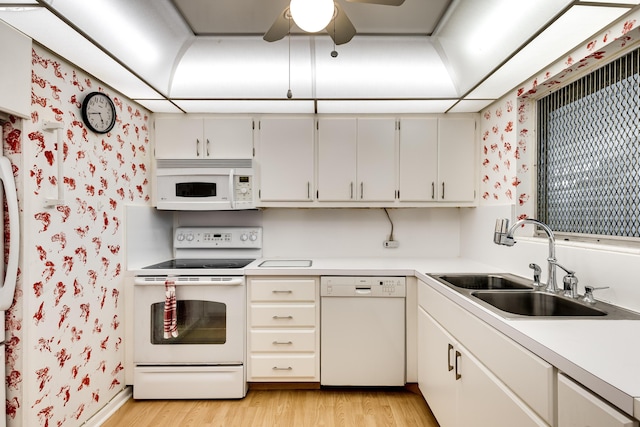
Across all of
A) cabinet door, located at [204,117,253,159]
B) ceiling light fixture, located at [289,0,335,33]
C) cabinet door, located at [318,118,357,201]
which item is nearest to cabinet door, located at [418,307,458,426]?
cabinet door, located at [318,118,357,201]

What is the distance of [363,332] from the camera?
2.38 metres

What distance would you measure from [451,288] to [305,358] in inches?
46.7

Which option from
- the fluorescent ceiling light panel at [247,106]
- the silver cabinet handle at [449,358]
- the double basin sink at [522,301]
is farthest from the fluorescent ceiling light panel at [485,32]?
the silver cabinet handle at [449,358]

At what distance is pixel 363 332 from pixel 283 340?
0.57 m

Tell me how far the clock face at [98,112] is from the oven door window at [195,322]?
123cm

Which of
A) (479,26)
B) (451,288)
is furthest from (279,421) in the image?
(479,26)

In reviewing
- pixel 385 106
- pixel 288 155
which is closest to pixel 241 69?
pixel 288 155

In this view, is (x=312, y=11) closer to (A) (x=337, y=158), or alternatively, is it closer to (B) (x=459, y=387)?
(A) (x=337, y=158)

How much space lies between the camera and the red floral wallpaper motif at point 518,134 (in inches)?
67.2

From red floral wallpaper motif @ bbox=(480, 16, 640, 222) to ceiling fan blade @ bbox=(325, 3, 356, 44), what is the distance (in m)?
1.16

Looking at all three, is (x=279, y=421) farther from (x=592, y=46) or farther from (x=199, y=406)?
(x=592, y=46)

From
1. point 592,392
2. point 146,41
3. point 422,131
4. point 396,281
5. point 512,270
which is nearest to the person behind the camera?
point 592,392

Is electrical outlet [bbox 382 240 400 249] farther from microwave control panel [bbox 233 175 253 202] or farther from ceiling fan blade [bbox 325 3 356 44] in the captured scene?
ceiling fan blade [bbox 325 3 356 44]

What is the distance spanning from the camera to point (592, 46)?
1.62 meters
